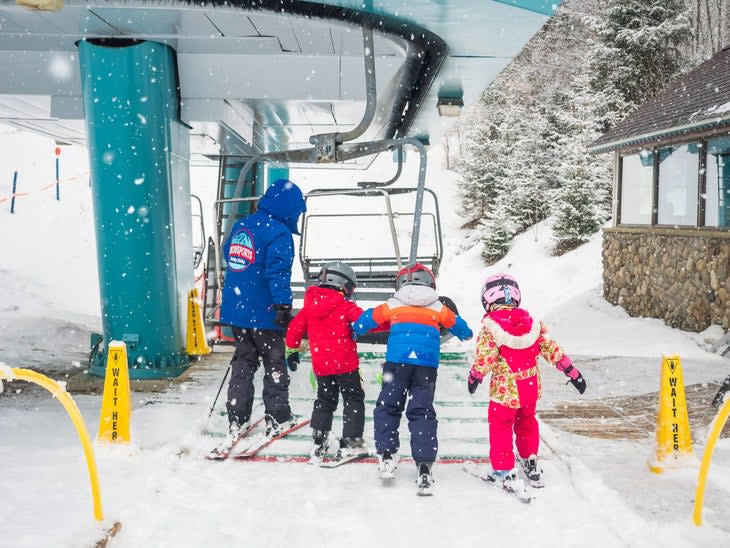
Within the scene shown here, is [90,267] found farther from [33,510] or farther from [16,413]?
[33,510]

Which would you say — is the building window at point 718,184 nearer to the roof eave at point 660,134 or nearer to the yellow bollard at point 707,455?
the roof eave at point 660,134

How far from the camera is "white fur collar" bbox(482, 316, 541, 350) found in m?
4.43

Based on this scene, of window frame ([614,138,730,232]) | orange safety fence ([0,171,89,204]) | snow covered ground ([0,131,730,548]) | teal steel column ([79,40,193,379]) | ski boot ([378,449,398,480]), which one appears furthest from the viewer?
orange safety fence ([0,171,89,204])

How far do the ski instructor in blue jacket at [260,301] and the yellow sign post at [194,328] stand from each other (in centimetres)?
319

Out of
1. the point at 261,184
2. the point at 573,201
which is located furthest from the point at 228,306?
the point at 573,201

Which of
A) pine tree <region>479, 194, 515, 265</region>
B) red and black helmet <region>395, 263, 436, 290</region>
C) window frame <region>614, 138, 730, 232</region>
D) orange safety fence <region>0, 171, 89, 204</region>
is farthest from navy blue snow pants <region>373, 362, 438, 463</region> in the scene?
orange safety fence <region>0, 171, 89, 204</region>

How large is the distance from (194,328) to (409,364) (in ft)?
15.0

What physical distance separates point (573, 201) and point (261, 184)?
11.1m

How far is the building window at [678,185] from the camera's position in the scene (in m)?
11.5

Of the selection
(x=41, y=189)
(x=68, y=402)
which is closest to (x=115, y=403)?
(x=68, y=402)

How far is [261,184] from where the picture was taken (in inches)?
554

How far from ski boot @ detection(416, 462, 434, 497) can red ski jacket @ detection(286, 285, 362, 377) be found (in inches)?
35.2

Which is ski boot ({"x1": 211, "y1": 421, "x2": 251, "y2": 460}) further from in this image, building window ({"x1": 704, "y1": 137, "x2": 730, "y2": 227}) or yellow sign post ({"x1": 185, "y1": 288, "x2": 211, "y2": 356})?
building window ({"x1": 704, "y1": 137, "x2": 730, "y2": 227})

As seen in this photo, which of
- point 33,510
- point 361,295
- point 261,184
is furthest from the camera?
point 261,184
